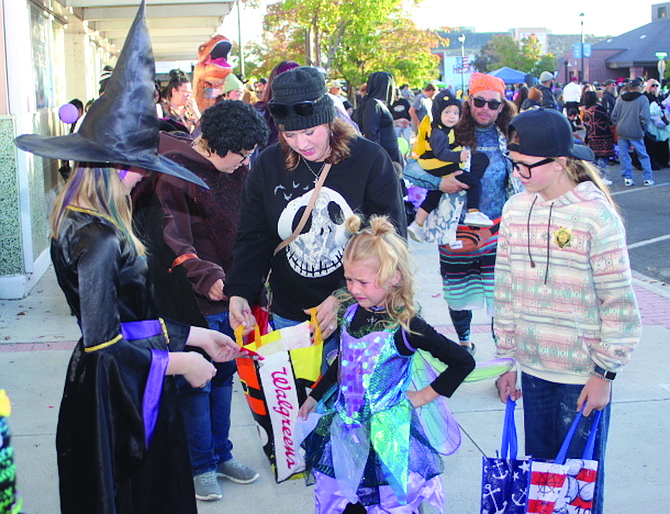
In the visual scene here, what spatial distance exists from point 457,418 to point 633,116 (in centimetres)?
1230

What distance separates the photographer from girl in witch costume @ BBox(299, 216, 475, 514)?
2.94 m

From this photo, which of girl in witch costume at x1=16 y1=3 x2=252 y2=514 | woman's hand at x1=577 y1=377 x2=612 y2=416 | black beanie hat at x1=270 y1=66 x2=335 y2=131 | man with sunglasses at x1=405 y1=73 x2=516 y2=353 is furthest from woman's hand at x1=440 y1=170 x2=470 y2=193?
girl in witch costume at x1=16 y1=3 x2=252 y2=514

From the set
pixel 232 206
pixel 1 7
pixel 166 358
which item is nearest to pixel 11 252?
pixel 1 7

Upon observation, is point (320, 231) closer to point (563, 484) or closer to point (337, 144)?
point (337, 144)

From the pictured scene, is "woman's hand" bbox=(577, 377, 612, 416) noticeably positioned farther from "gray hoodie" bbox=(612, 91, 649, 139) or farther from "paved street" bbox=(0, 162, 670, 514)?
"gray hoodie" bbox=(612, 91, 649, 139)

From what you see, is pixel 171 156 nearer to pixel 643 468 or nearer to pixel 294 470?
pixel 294 470

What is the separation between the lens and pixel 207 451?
3.86 metres

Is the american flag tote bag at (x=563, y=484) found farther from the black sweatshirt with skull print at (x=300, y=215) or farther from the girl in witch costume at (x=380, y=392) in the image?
the black sweatshirt with skull print at (x=300, y=215)

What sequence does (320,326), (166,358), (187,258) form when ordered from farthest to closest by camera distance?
1. (187,258)
2. (320,326)
3. (166,358)

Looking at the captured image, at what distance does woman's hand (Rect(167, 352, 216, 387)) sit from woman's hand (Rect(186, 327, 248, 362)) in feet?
0.97

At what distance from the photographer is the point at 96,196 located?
237 centimetres

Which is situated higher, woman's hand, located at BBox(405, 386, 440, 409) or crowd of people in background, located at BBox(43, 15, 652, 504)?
crowd of people in background, located at BBox(43, 15, 652, 504)

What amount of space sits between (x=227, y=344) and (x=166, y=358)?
51 cm

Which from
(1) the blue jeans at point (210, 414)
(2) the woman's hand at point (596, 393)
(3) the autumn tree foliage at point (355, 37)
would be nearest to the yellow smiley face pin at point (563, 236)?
(2) the woman's hand at point (596, 393)
